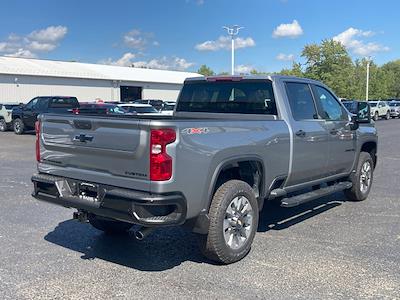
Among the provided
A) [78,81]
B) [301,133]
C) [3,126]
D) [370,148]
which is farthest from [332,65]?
[301,133]

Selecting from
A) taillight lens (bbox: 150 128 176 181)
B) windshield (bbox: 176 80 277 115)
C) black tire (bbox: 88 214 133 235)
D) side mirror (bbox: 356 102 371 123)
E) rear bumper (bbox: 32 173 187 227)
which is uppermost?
windshield (bbox: 176 80 277 115)

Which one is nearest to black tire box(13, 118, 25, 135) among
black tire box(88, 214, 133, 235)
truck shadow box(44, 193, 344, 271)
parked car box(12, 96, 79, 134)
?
parked car box(12, 96, 79, 134)

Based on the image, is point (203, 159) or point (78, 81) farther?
point (78, 81)

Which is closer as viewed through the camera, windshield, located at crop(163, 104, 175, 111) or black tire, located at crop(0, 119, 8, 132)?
black tire, located at crop(0, 119, 8, 132)

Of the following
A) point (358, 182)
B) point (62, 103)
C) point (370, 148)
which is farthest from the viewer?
point (62, 103)

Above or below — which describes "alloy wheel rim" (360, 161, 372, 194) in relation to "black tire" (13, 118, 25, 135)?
below

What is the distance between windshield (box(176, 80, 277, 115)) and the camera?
19.4 feet

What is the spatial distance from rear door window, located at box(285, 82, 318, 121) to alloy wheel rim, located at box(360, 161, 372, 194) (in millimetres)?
2017

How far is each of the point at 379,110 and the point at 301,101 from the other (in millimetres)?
37978

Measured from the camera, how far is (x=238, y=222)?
4.95m

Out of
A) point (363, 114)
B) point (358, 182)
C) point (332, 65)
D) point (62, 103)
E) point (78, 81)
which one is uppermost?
point (332, 65)

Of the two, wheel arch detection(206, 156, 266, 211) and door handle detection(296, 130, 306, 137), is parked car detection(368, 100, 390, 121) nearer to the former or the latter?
door handle detection(296, 130, 306, 137)

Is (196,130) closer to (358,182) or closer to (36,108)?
(358,182)

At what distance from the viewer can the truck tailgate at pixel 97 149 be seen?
13.8ft
